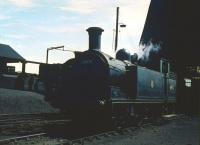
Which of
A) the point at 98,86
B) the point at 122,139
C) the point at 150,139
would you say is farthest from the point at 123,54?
the point at 122,139

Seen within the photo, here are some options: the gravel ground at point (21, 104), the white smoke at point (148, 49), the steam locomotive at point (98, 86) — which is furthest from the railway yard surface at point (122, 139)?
the white smoke at point (148, 49)

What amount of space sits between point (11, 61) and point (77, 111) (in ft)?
82.7

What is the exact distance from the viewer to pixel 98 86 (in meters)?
12.7

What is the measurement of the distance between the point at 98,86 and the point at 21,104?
8978 millimetres

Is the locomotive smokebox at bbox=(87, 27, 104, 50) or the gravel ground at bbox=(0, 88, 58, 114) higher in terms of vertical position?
the locomotive smokebox at bbox=(87, 27, 104, 50)

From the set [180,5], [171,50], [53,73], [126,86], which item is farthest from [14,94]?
[180,5]

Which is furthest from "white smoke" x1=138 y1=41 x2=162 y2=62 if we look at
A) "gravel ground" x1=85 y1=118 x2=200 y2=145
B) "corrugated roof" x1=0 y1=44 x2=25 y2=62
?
"gravel ground" x1=85 y1=118 x2=200 y2=145

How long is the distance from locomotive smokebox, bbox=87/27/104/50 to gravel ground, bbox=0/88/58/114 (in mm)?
7009

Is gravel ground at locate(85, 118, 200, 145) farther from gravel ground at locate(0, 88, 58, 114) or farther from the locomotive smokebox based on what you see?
gravel ground at locate(0, 88, 58, 114)

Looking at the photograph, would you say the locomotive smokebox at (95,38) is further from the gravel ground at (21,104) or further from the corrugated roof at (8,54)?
the corrugated roof at (8,54)

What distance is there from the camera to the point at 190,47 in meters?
33.0

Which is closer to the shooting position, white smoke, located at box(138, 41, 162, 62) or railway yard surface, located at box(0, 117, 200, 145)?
railway yard surface, located at box(0, 117, 200, 145)

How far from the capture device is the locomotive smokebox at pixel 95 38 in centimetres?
1418

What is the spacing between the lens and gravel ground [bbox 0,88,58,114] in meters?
18.9
